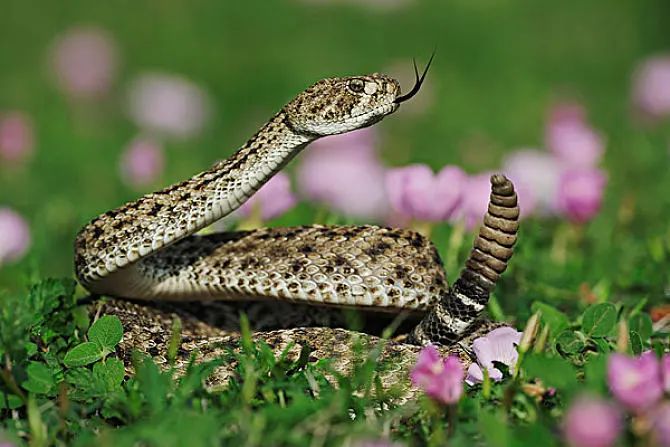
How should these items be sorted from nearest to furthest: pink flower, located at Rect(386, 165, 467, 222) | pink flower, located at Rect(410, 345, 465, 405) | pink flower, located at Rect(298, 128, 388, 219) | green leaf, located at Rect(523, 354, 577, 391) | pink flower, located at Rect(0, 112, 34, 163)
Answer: pink flower, located at Rect(410, 345, 465, 405) < green leaf, located at Rect(523, 354, 577, 391) < pink flower, located at Rect(386, 165, 467, 222) < pink flower, located at Rect(298, 128, 388, 219) < pink flower, located at Rect(0, 112, 34, 163)

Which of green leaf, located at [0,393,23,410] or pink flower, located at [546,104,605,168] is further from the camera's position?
pink flower, located at [546,104,605,168]

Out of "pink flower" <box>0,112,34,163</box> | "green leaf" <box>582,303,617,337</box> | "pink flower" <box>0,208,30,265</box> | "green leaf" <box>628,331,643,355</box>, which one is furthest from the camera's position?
"pink flower" <box>0,112,34,163</box>

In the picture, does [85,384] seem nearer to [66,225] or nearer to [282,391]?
[282,391]

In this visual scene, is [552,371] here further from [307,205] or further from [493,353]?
[307,205]

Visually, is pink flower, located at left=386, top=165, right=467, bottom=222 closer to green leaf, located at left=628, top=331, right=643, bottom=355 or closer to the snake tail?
the snake tail

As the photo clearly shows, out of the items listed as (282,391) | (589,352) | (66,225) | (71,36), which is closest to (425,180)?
(589,352)

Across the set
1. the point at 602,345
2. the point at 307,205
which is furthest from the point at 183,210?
the point at 307,205

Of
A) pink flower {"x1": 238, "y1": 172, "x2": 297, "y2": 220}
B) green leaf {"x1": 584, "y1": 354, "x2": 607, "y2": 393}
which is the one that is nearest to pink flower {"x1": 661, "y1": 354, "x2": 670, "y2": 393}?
green leaf {"x1": 584, "y1": 354, "x2": 607, "y2": 393}
